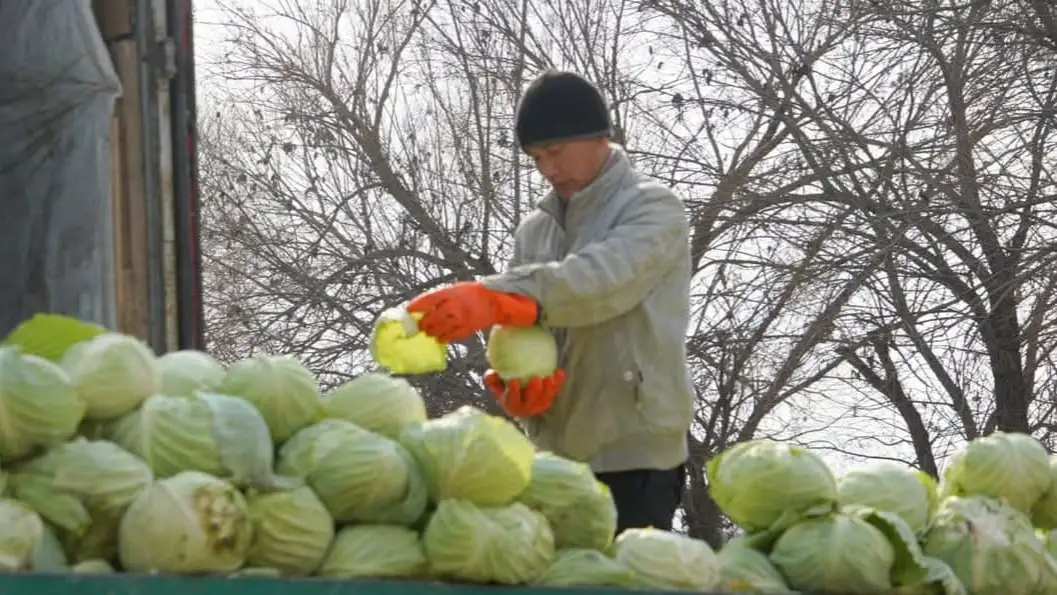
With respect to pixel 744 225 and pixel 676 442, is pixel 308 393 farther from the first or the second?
pixel 744 225

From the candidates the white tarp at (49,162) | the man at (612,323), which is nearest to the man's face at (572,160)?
the man at (612,323)

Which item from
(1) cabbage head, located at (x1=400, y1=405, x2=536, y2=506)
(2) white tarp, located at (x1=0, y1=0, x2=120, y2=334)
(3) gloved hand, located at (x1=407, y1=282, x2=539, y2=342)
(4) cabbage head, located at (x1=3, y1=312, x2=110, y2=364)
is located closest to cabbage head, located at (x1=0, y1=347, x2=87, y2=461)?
(4) cabbage head, located at (x1=3, y1=312, x2=110, y2=364)

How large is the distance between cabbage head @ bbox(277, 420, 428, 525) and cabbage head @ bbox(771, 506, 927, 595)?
0.70 meters

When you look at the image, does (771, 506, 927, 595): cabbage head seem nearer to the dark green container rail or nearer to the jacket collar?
the dark green container rail

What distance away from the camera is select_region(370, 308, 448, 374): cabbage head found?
3.95 metres

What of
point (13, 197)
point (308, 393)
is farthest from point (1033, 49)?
point (308, 393)

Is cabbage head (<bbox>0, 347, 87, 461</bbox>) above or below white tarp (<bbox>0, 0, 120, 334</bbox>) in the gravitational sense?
below

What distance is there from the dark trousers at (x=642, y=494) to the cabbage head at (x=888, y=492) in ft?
3.89

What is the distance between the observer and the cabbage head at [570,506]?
311cm

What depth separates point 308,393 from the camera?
10.2ft

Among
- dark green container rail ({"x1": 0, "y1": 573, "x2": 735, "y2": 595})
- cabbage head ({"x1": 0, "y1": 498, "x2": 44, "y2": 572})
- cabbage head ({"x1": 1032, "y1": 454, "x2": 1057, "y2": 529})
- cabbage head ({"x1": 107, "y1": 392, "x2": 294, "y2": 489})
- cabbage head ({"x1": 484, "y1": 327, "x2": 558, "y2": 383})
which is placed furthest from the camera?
cabbage head ({"x1": 484, "y1": 327, "x2": 558, "y2": 383})

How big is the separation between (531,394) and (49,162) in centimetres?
136

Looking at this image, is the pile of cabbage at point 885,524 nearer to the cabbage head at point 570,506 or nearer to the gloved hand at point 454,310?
the cabbage head at point 570,506

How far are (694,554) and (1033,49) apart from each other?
9788 mm
